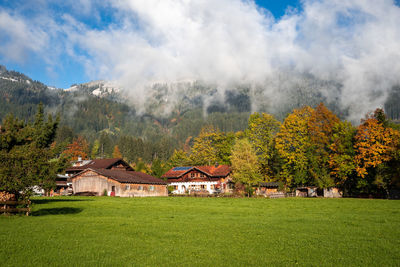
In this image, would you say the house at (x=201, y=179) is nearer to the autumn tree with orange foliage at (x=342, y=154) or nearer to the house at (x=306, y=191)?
the house at (x=306, y=191)

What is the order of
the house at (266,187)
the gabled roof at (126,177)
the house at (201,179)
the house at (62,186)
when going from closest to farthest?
the gabled roof at (126,177) < the house at (266,187) < the house at (62,186) < the house at (201,179)

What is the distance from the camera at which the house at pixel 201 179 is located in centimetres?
7794

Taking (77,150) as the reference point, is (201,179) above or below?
below

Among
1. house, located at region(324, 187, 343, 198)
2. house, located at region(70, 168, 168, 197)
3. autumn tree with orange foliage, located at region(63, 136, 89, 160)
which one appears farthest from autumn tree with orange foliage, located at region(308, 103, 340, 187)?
autumn tree with orange foliage, located at region(63, 136, 89, 160)

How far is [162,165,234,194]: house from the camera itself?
77938mm

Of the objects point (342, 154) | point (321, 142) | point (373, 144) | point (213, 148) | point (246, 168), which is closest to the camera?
point (373, 144)

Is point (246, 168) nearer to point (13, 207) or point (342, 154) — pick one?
point (342, 154)

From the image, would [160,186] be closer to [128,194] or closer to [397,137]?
[128,194]

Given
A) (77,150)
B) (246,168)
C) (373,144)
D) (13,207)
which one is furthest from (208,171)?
(77,150)

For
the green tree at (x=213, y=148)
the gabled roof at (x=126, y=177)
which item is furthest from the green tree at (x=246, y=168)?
the green tree at (x=213, y=148)

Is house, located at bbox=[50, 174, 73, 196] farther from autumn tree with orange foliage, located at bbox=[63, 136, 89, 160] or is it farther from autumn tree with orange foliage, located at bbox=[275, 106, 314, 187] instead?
autumn tree with orange foliage, located at bbox=[275, 106, 314, 187]

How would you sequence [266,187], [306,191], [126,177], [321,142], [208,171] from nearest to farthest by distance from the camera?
1. [321,142]
2. [126,177]
3. [306,191]
4. [266,187]
5. [208,171]

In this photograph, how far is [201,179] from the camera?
80312mm

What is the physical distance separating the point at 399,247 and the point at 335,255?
3.15 metres
